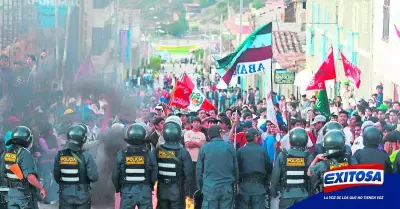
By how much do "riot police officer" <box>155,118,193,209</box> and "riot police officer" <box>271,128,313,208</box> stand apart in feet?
4.06

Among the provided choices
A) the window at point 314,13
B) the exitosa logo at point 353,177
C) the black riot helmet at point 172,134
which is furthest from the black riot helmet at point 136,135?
the window at point 314,13

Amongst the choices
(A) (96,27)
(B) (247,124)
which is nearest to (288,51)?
(A) (96,27)

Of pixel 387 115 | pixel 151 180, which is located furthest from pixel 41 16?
pixel 151 180

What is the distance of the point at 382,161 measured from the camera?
14.8 m

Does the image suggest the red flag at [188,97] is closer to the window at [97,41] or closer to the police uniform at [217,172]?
the police uniform at [217,172]

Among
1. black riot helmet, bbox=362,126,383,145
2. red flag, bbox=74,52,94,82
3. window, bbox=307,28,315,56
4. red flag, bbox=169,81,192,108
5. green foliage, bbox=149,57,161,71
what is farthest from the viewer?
green foliage, bbox=149,57,161,71

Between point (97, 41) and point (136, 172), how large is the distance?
2970 centimetres

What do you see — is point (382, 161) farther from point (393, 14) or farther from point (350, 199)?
point (393, 14)

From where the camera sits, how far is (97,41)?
44.5 metres

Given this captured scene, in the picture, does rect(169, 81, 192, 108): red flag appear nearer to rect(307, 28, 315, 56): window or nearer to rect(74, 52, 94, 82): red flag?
rect(74, 52, 94, 82): red flag

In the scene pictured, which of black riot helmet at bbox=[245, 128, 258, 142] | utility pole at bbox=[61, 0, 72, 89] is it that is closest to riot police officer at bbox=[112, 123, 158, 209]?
black riot helmet at bbox=[245, 128, 258, 142]

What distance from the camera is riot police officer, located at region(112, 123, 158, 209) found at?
15.1 meters

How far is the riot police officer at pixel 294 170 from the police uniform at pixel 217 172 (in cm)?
63

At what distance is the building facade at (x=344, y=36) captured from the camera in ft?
130
